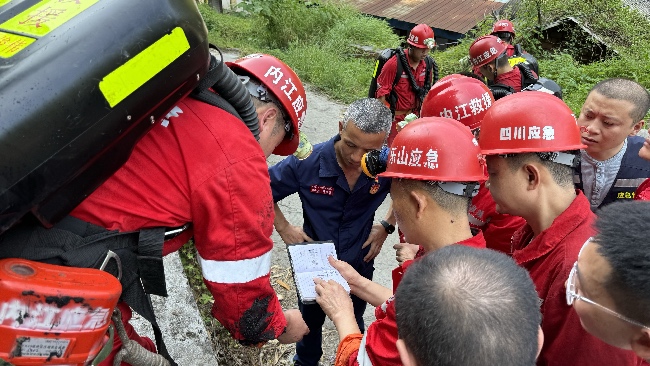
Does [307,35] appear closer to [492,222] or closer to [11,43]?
[492,222]

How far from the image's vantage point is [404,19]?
695 inches

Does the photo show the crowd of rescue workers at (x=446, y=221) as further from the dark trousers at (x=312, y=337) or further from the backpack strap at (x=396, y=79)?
the backpack strap at (x=396, y=79)

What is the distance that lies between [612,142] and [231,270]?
254 cm

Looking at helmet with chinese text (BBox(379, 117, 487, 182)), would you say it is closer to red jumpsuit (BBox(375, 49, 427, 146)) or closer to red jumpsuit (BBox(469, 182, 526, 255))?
red jumpsuit (BBox(469, 182, 526, 255))

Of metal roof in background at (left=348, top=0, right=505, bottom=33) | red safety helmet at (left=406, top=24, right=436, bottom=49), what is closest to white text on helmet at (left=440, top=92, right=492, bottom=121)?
red safety helmet at (left=406, top=24, right=436, bottom=49)

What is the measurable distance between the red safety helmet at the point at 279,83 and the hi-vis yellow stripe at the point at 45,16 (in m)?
0.98

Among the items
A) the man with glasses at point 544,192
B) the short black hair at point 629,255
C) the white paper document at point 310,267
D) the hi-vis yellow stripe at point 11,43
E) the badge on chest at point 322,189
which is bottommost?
the white paper document at point 310,267

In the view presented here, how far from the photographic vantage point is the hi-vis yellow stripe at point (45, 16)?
4.58 feet

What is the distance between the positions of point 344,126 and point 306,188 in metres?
0.49

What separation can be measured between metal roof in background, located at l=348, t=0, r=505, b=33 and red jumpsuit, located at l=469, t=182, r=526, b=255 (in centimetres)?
1485

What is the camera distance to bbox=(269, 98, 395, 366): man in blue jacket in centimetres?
308

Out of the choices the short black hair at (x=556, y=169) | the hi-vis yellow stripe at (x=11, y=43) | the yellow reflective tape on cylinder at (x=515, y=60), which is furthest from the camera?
the yellow reflective tape on cylinder at (x=515, y=60)

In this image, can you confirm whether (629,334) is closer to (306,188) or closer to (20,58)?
(20,58)

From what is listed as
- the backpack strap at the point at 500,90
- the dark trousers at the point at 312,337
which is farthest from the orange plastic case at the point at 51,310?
the backpack strap at the point at 500,90
